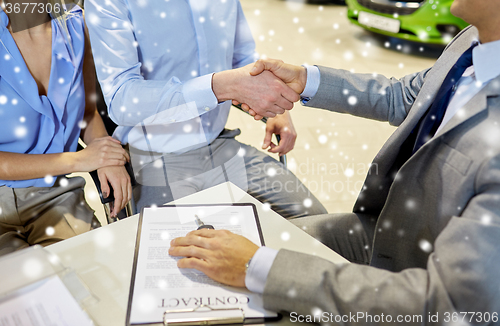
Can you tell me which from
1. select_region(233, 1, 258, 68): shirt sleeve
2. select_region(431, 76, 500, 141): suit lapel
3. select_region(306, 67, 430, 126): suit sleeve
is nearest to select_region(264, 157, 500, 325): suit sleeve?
select_region(431, 76, 500, 141): suit lapel

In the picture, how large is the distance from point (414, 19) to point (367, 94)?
3.32 m

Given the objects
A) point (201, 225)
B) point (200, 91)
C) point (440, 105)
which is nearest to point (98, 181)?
point (200, 91)

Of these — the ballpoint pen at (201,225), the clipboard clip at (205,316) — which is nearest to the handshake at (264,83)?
the ballpoint pen at (201,225)

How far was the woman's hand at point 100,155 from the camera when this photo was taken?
53.5 inches

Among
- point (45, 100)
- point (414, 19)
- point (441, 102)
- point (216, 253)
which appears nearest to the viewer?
point (216, 253)

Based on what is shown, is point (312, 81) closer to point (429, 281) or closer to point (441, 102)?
point (441, 102)

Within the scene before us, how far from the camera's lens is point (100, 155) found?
138cm

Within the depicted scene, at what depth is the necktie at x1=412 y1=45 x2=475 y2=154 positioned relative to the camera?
1.04m

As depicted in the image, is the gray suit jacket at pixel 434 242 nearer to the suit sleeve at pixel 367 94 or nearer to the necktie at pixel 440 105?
the necktie at pixel 440 105

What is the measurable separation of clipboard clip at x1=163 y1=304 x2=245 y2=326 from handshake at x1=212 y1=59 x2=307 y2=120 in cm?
83

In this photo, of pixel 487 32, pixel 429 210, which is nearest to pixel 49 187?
pixel 429 210

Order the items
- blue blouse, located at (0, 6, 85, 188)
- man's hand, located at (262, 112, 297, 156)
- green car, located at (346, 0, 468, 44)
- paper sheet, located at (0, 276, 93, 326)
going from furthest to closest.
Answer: green car, located at (346, 0, 468, 44) → man's hand, located at (262, 112, 297, 156) → blue blouse, located at (0, 6, 85, 188) → paper sheet, located at (0, 276, 93, 326)

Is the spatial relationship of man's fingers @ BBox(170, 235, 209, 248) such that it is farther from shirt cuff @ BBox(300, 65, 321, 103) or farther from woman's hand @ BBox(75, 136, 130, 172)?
shirt cuff @ BBox(300, 65, 321, 103)

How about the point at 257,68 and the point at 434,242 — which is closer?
the point at 434,242
